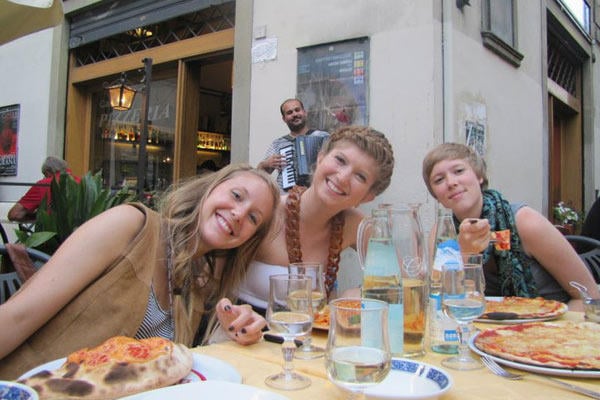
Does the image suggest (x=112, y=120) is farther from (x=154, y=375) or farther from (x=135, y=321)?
(x=154, y=375)

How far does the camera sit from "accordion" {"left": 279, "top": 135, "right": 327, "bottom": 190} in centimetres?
410

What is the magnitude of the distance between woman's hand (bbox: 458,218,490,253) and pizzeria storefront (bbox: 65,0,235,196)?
14.4 ft

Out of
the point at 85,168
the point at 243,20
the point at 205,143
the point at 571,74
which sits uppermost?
the point at 571,74

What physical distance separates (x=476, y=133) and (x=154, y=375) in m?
4.38

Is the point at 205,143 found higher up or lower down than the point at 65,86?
lower down

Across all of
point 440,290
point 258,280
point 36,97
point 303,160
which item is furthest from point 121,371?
point 36,97

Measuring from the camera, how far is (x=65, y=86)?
26.6 ft

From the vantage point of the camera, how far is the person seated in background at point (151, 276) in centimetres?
134

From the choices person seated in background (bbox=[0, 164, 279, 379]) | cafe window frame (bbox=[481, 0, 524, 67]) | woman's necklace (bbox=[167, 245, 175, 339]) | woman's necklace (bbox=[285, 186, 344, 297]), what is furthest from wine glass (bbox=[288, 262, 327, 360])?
cafe window frame (bbox=[481, 0, 524, 67])

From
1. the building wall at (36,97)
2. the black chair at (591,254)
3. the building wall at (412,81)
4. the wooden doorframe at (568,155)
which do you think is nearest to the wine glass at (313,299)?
the black chair at (591,254)

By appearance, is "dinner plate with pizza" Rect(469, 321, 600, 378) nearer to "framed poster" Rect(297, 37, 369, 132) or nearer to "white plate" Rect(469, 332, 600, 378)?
"white plate" Rect(469, 332, 600, 378)

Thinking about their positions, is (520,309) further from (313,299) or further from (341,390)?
(341,390)

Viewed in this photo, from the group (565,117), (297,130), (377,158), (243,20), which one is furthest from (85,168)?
(565,117)

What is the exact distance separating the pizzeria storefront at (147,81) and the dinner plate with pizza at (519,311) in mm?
4531
